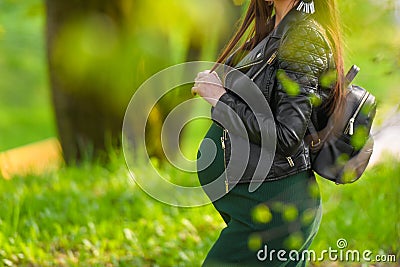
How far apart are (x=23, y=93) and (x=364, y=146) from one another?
36.3 feet

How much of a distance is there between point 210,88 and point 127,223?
Answer: 1881 millimetres

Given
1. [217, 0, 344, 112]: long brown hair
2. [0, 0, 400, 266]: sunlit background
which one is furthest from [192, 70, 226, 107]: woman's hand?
[0, 0, 400, 266]: sunlit background

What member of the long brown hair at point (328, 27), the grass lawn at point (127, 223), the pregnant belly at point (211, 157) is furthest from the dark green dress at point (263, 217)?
the grass lawn at point (127, 223)

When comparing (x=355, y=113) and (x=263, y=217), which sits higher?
(x=355, y=113)

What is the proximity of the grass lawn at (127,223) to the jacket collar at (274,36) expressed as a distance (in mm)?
1266

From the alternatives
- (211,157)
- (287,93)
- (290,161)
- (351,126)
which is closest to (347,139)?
(351,126)

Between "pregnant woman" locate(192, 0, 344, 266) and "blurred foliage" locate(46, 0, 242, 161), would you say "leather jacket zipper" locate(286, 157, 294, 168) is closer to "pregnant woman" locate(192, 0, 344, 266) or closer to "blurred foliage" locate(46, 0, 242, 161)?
"pregnant woman" locate(192, 0, 344, 266)

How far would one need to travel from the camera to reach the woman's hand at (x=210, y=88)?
91.7 inches

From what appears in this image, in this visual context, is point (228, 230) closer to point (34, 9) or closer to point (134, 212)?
point (134, 212)

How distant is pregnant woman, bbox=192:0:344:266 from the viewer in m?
2.23

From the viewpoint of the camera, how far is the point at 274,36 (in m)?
2.36

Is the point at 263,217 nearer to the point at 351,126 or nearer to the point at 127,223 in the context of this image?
the point at 351,126

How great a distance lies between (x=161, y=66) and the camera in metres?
5.50

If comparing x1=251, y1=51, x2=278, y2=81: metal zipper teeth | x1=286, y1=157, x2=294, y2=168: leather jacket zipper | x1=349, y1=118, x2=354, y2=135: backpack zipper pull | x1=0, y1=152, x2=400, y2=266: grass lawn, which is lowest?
x1=0, y1=152, x2=400, y2=266: grass lawn
